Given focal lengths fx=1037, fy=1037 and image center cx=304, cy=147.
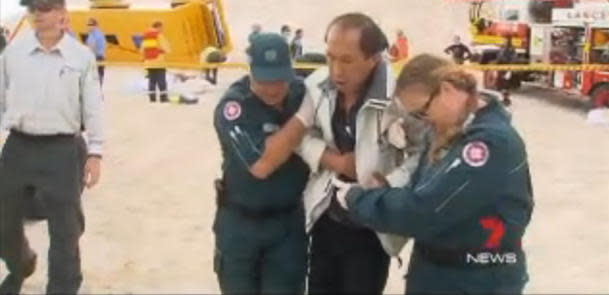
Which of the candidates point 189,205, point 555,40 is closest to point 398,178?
point 189,205

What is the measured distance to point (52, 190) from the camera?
4.76 m

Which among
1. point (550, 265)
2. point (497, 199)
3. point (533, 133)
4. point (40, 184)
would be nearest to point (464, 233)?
point (497, 199)

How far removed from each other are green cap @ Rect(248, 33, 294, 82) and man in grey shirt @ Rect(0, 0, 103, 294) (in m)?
1.44

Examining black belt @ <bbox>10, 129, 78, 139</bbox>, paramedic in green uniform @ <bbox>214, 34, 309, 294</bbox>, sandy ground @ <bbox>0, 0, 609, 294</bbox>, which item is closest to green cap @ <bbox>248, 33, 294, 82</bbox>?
paramedic in green uniform @ <bbox>214, 34, 309, 294</bbox>

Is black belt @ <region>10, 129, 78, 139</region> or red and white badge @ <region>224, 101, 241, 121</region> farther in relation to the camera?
black belt @ <region>10, 129, 78, 139</region>

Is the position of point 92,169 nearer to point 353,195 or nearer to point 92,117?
point 92,117

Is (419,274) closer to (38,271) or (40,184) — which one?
(40,184)

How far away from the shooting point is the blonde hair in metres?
3.09

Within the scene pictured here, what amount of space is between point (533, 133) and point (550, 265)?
752 cm

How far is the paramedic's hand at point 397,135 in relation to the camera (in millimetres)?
3449

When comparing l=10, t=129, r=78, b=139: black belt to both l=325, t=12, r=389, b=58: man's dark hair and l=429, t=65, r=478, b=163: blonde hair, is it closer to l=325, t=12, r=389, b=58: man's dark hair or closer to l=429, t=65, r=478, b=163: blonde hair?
l=325, t=12, r=389, b=58: man's dark hair

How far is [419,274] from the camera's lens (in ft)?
11.1

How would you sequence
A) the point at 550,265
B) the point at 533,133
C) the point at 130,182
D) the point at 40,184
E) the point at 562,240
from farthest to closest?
the point at 533,133
the point at 130,182
the point at 562,240
the point at 550,265
the point at 40,184

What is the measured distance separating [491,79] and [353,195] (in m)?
16.9
